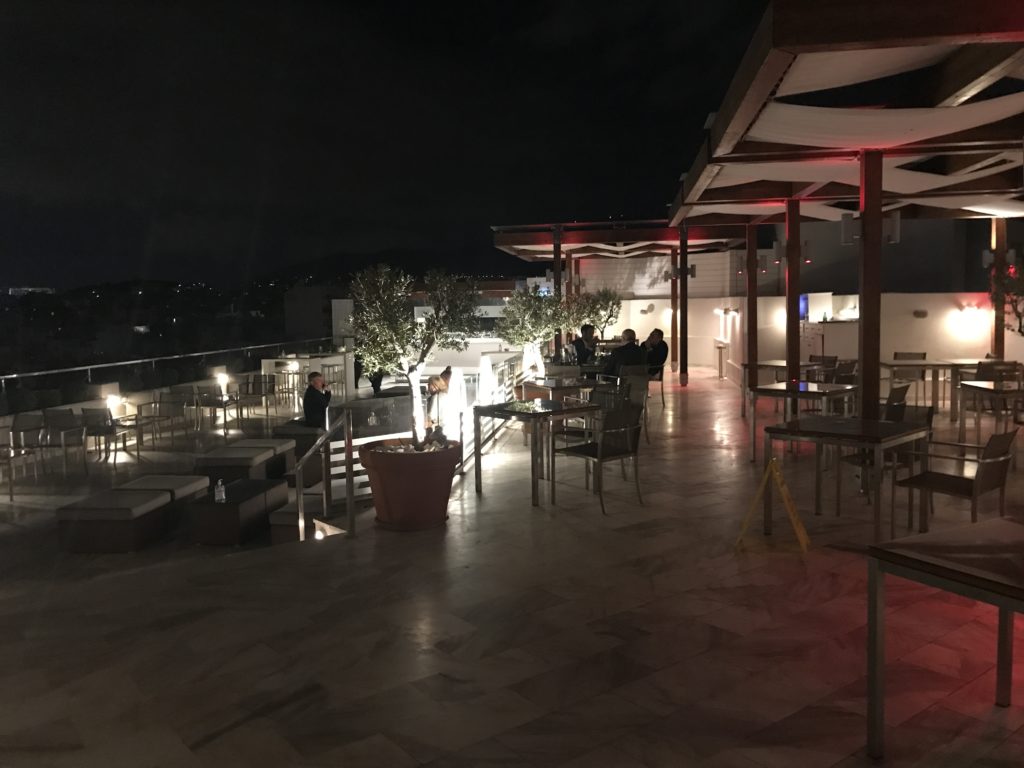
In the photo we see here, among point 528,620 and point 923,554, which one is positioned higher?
point 923,554

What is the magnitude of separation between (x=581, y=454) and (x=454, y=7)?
1102cm

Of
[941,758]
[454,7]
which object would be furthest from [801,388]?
[454,7]

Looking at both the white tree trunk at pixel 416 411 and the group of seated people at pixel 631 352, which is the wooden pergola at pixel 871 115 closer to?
the group of seated people at pixel 631 352

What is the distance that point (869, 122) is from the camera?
18.9 feet

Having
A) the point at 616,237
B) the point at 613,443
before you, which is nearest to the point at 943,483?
the point at 613,443

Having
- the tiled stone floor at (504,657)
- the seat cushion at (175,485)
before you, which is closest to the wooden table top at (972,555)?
the tiled stone floor at (504,657)

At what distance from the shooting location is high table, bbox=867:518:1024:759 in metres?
2.18

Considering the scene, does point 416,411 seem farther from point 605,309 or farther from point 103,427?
point 605,309

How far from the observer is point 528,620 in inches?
151

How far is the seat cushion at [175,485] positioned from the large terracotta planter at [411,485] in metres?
2.60

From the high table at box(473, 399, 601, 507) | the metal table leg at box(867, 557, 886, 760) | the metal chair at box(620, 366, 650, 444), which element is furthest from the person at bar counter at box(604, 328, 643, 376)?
the metal table leg at box(867, 557, 886, 760)

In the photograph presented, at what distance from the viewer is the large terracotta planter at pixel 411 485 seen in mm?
5406

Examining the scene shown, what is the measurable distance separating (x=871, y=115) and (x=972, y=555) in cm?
411

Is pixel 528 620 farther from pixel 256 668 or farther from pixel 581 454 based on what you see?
pixel 581 454
